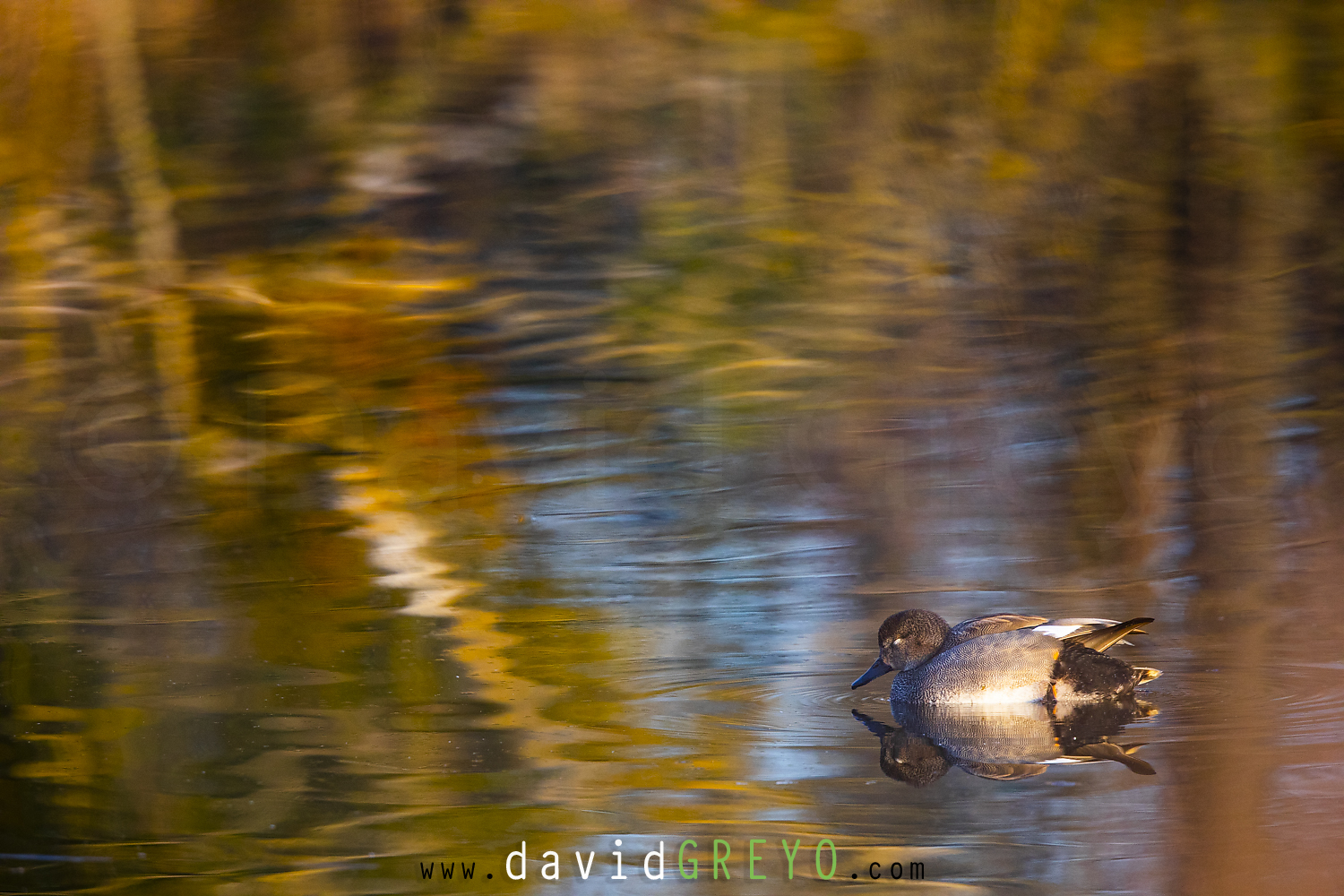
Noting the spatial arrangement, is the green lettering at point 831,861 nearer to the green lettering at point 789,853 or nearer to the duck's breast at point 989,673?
the green lettering at point 789,853

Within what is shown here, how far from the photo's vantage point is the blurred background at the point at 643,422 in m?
2.44

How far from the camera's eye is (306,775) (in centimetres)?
257

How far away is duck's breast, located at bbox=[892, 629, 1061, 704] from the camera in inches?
109

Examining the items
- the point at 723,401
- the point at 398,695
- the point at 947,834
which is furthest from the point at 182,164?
the point at 947,834

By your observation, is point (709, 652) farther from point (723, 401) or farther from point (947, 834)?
point (723, 401)

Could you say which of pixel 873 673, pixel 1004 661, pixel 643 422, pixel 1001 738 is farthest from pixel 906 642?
pixel 643 422

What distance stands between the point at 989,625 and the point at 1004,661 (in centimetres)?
11

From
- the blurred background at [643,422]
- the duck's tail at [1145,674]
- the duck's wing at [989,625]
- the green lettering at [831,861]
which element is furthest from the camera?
the duck's wing at [989,625]

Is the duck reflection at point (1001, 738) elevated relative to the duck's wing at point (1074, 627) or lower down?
lower down

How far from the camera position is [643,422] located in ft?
14.2

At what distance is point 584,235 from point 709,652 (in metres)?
2.71

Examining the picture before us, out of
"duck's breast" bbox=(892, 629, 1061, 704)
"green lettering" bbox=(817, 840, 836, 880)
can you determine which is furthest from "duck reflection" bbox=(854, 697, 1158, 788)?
"green lettering" bbox=(817, 840, 836, 880)

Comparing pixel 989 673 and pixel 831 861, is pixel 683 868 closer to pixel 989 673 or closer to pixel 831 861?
pixel 831 861

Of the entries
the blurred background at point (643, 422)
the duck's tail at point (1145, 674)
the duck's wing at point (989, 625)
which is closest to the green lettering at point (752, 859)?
the blurred background at point (643, 422)
